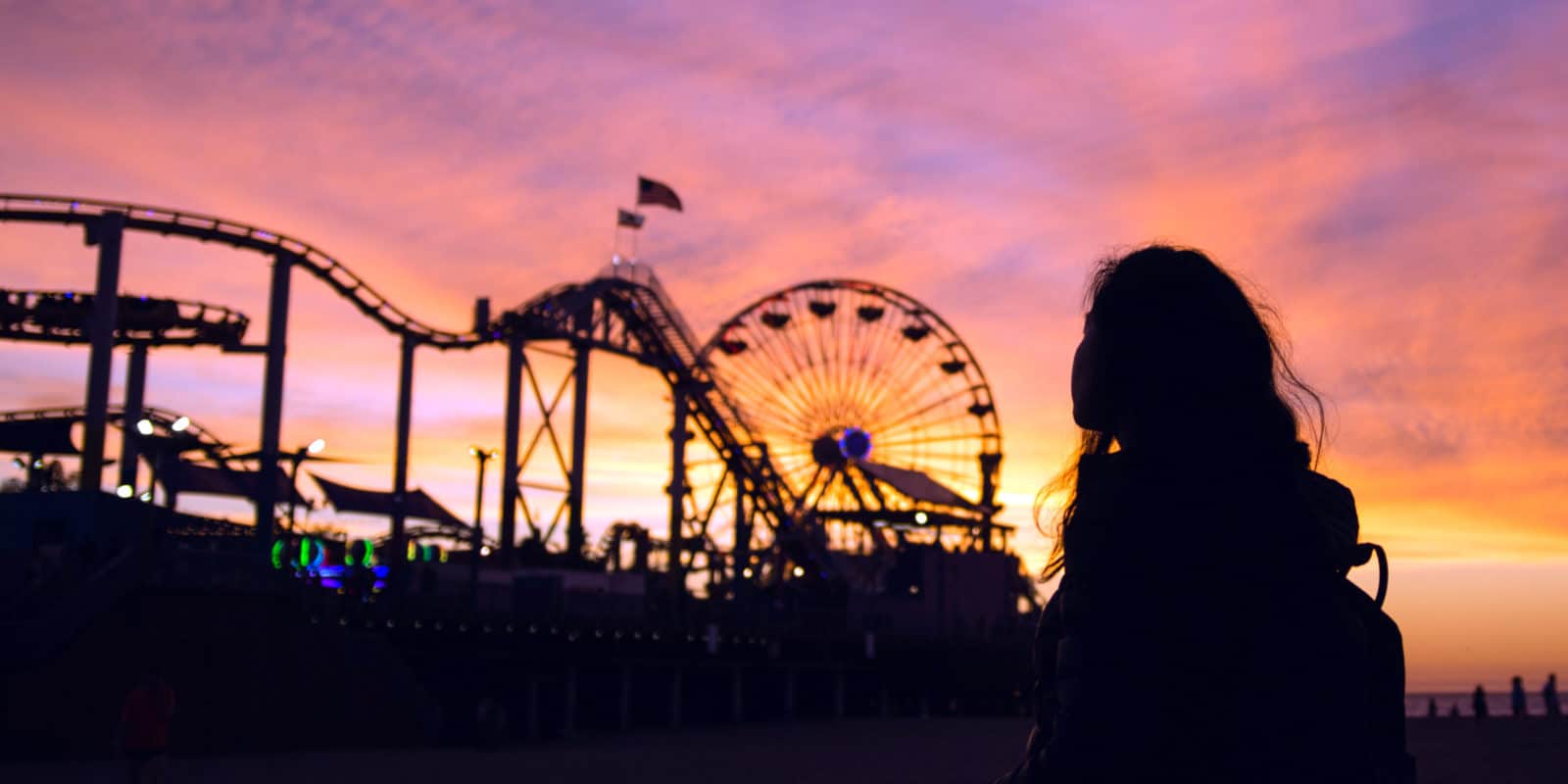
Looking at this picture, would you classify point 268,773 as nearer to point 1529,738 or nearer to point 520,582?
point 520,582

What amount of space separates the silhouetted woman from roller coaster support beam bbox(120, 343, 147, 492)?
34184 mm

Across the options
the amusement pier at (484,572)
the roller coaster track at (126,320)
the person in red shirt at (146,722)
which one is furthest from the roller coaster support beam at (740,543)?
the person in red shirt at (146,722)

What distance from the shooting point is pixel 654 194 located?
49094 mm

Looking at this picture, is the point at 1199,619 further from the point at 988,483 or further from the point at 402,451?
the point at 988,483

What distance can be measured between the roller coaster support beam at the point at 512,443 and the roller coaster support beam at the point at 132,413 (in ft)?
30.9

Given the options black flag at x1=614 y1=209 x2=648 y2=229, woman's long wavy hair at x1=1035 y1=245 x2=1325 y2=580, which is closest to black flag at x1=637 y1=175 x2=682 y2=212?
black flag at x1=614 y1=209 x2=648 y2=229

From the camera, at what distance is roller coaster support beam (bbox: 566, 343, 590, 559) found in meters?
44.6

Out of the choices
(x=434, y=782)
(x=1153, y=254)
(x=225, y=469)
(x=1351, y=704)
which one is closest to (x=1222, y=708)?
(x=1351, y=704)

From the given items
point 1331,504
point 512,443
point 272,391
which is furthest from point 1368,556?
point 512,443

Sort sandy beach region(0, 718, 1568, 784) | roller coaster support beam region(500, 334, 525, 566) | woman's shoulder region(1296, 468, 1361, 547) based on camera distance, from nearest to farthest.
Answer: woman's shoulder region(1296, 468, 1361, 547) < sandy beach region(0, 718, 1568, 784) < roller coaster support beam region(500, 334, 525, 566)

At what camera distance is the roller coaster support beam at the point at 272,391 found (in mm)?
32781

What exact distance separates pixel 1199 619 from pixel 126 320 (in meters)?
39.7

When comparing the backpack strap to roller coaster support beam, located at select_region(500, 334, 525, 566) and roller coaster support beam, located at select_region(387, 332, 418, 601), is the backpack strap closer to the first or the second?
roller coaster support beam, located at select_region(387, 332, 418, 601)

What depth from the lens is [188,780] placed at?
1989cm
